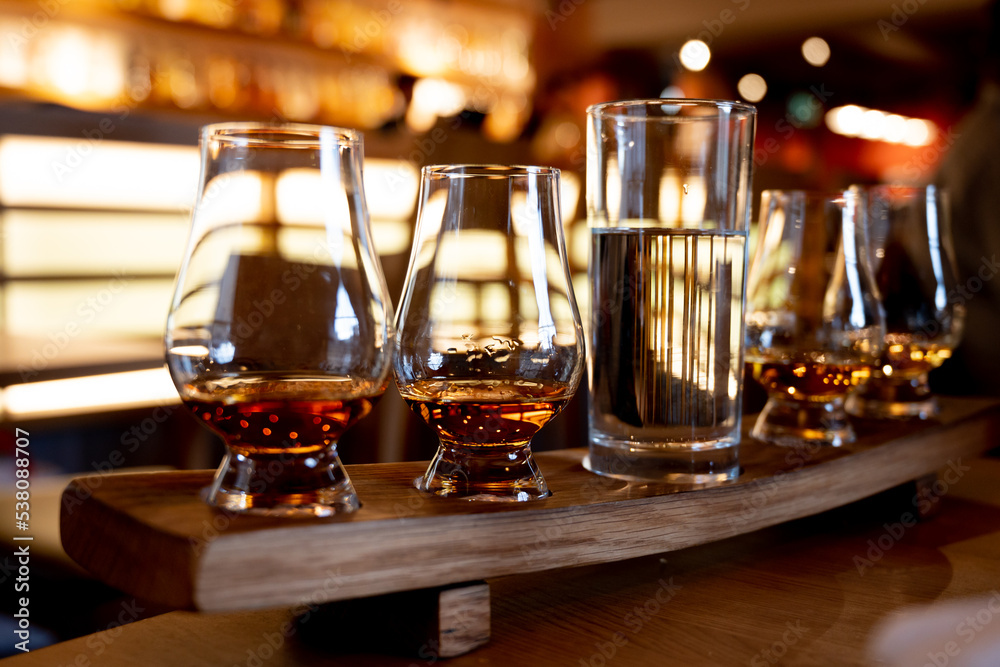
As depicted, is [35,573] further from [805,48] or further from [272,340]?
[805,48]

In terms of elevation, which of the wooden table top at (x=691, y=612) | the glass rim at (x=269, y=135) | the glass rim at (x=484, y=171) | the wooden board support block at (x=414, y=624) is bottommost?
the wooden table top at (x=691, y=612)

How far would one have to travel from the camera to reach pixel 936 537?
97 cm

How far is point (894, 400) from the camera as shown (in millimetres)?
1173

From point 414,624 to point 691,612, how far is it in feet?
0.71

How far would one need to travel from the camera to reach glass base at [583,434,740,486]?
0.80 metres

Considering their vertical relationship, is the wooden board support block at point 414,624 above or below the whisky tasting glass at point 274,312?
below

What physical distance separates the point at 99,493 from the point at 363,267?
223 millimetres

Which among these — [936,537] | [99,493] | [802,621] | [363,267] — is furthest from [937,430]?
[99,493]

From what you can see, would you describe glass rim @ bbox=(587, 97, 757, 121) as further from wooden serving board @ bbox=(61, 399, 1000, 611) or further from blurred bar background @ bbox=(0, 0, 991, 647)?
wooden serving board @ bbox=(61, 399, 1000, 611)

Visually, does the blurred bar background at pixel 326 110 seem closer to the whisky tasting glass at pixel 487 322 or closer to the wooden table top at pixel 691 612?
the whisky tasting glass at pixel 487 322

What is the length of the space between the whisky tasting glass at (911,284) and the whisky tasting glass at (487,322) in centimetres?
54

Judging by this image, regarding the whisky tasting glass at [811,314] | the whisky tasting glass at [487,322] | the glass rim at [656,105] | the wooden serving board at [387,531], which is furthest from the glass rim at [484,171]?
the whisky tasting glass at [811,314]

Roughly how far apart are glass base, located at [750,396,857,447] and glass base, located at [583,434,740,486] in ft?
0.63

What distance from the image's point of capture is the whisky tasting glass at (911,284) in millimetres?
1114
